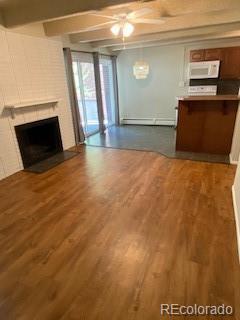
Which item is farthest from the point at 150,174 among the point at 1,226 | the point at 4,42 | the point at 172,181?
the point at 4,42

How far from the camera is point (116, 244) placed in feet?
6.73

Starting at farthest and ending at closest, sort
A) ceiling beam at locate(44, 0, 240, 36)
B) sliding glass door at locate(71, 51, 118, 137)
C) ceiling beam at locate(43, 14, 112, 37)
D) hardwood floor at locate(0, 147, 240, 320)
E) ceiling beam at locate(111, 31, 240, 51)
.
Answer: sliding glass door at locate(71, 51, 118, 137), ceiling beam at locate(111, 31, 240, 51), ceiling beam at locate(43, 14, 112, 37), ceiling beam at locate(44, 0, 240, 36), hardwood floor at locate(0, 147, 240, 320)

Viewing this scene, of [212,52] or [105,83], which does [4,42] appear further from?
[212,52]

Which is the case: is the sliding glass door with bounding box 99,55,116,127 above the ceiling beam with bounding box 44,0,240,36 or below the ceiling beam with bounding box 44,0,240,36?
below

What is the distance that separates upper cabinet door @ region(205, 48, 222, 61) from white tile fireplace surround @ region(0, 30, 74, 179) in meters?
3.99

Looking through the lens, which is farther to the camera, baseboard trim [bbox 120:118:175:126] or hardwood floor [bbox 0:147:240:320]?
baseboard trim [bbox 120:118:175:126]

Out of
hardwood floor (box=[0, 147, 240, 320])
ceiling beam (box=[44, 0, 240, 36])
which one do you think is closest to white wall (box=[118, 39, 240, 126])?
ceiling beam (box=[44, 0, 240, 36])

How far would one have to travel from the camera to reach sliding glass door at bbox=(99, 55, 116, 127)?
652 centimetres

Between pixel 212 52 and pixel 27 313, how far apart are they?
6728 millimetres

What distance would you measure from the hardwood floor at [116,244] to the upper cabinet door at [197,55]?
3.82 metres

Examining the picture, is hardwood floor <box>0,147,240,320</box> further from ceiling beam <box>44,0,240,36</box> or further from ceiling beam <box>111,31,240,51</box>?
ceiling beam <box>111,31,240,51</box>

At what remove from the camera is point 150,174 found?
351 centimetres

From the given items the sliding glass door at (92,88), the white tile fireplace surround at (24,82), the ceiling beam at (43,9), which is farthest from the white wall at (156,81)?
the ceiling beam at (43,9)

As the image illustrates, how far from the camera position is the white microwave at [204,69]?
18.3ft
